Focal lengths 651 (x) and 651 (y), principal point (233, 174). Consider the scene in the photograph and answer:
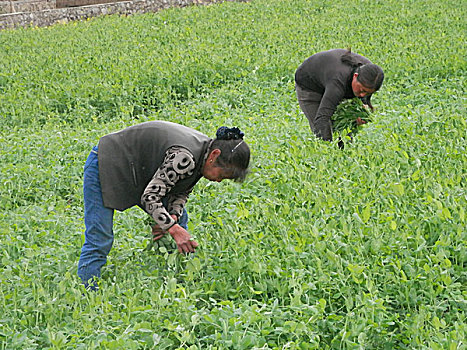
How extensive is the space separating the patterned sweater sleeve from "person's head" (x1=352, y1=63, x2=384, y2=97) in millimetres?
2248

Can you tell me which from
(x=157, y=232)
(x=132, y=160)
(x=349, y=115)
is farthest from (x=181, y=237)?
(x=349, y=115)

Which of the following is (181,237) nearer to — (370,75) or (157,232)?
(157,232)

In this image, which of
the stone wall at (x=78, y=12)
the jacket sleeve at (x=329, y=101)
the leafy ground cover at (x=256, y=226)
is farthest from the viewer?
the stone wall at (x=78, y=12)

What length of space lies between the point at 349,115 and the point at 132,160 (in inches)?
106

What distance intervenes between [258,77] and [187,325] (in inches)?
353

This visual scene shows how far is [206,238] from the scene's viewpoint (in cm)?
439

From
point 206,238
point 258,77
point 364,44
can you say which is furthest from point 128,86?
point 206,238

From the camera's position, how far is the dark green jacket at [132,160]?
403cm

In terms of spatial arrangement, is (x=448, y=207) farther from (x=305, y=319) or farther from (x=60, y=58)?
(x=60, y=58)

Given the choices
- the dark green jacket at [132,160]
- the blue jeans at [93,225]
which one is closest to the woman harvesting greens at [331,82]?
the dark green jacket at [132,160]

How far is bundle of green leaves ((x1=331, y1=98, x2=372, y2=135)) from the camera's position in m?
6.07

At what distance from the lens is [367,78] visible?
547 centimetres

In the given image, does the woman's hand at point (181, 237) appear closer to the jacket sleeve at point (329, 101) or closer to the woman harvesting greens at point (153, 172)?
the woman harvesting greens at point (153, 172)

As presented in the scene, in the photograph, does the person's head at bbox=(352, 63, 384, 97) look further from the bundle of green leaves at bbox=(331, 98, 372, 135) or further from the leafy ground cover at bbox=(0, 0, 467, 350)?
the leafy ground cover at bbox=(0, 0, 467, 350)
